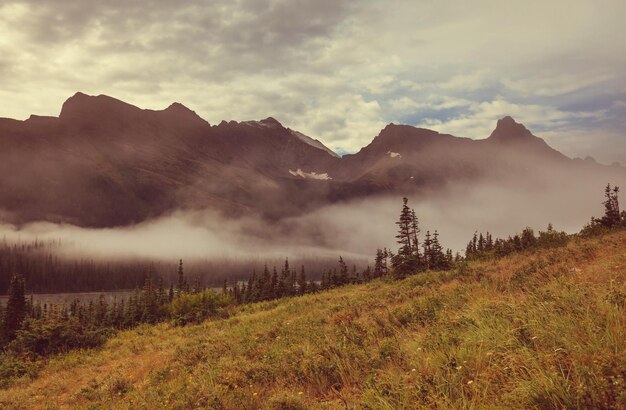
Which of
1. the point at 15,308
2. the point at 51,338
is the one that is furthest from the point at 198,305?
the point at 15,308

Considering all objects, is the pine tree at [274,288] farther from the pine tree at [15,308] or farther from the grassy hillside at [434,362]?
the grassy hillside at [434,362]

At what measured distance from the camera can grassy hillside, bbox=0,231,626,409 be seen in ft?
13.5

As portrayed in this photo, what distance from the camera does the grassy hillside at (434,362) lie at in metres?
4.11

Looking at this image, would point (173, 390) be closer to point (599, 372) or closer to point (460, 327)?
point (460, 327)

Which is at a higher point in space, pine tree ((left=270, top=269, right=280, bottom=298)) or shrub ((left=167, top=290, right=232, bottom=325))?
shrub ((left=167, top=290, right=232, bottom=325))

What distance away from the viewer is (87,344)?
23.4 m

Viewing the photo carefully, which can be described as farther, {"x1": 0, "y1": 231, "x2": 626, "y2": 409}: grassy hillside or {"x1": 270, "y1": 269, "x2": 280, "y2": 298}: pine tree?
{"x1": 270, "y1": 269, "x2": 280, "y2": 298}: pine tree

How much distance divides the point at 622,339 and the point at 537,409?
1677mm

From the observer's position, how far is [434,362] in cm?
562

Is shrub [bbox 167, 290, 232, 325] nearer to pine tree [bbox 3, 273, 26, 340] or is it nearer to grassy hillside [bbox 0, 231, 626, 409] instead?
grassy hillside [bbox 0, 231, 626, 409]

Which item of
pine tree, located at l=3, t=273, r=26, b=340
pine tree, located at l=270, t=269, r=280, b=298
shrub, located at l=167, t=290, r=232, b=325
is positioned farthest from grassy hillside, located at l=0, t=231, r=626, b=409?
pine tree, located at l=270, t=269, r=280, b=298

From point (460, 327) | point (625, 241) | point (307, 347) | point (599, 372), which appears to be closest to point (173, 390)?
point (307, 347)

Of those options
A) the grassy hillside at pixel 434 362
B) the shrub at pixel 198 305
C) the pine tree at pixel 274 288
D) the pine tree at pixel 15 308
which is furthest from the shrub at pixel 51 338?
the pine tree at pixel 274 288

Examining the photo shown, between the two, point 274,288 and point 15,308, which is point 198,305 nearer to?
point 15,308
